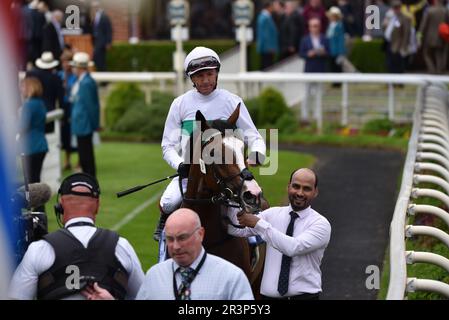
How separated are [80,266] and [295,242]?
1.63 meters

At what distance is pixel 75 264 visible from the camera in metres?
6.00

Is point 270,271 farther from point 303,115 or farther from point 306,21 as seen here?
point 306,21

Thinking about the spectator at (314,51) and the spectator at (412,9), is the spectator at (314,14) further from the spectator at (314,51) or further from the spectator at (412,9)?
the spectator at (314,51)

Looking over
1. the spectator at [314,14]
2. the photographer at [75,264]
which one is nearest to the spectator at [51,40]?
the spectator at [314,14]

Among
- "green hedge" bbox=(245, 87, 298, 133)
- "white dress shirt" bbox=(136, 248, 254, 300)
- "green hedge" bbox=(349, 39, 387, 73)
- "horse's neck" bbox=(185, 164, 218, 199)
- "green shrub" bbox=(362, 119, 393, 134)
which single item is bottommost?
"green shrub" bbox=(362, 119, 393, 134)

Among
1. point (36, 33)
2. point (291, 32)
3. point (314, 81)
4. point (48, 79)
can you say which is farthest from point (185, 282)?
point (291, 32)

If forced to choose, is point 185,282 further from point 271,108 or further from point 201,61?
point 271,108

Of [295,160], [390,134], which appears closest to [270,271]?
[295,160]

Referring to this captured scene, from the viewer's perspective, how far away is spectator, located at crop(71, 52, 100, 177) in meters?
16.5

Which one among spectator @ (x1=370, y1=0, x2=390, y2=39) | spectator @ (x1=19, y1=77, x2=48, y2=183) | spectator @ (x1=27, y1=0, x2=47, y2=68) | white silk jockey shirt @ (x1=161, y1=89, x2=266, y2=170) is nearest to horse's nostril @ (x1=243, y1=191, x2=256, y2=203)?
white silk jockey shirt @ (x1=161, y1=89, x2=266, y2=170)

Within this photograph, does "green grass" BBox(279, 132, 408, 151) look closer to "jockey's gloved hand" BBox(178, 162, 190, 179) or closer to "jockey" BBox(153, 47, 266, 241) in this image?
"jockey" BBox(153, 47, 266, 241)

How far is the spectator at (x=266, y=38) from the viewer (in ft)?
86.8

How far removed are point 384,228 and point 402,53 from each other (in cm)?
1116

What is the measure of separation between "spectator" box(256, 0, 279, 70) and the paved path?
5.64 m
